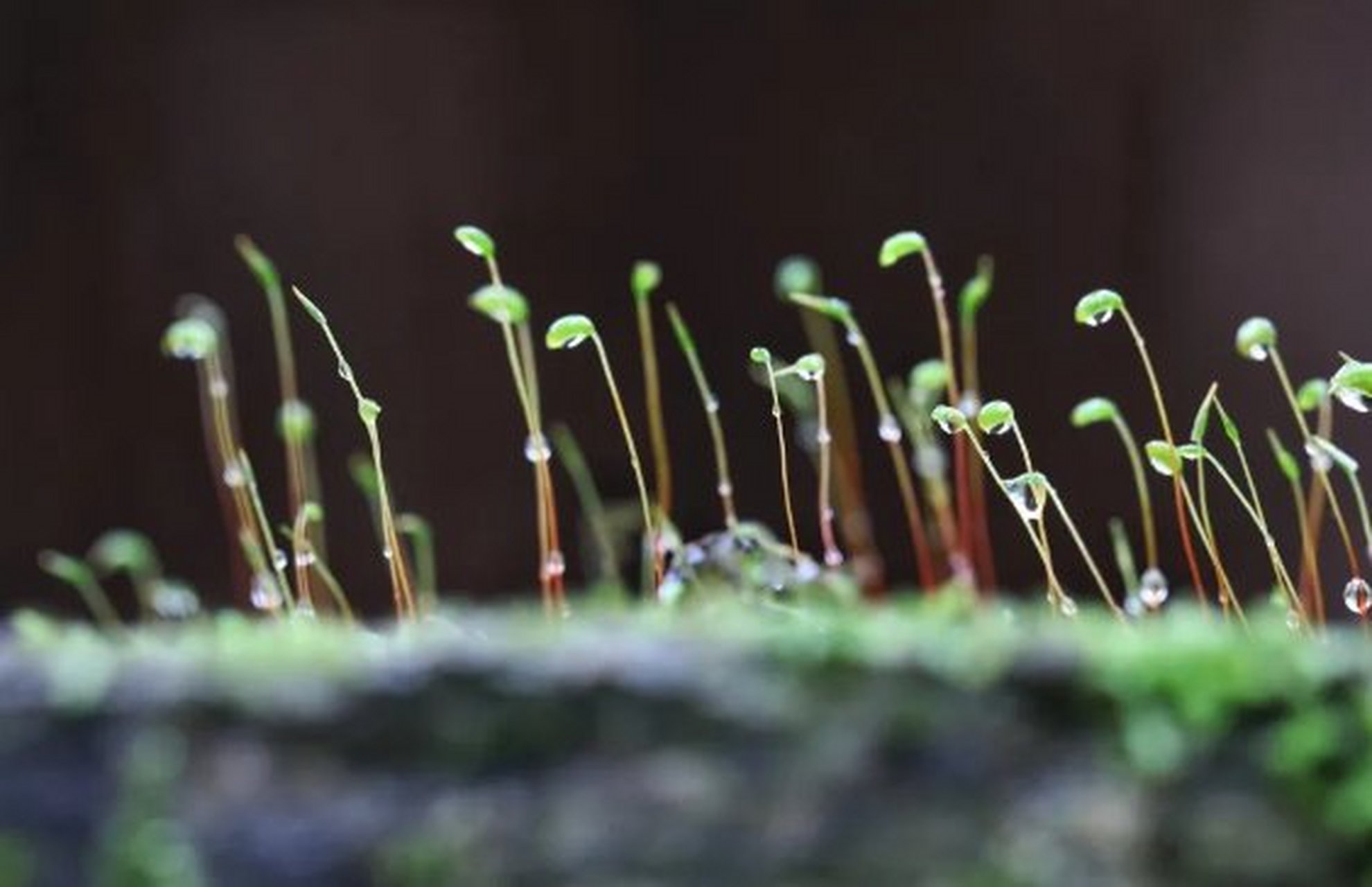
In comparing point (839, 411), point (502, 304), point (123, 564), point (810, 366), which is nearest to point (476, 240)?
point (502, 304)

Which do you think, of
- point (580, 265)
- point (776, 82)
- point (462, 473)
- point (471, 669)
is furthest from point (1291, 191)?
point (471, 669)

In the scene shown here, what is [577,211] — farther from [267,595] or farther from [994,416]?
[994,416]

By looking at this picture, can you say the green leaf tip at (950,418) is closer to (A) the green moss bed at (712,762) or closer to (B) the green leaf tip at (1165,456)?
(B) the green leaf tip at (1165,456)

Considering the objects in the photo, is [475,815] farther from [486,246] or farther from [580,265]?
[580,265]

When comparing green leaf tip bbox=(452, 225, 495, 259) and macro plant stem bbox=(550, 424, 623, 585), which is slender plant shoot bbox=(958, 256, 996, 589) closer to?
macro plant stem bbox=(550, 424, 623, 585)

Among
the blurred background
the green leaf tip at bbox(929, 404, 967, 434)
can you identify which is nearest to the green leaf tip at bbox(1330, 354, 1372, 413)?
the green leaf tip at bbox(929, 404, 967, 434)

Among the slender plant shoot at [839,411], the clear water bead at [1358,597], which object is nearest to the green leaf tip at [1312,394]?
the clear water bead at [1358,597]
